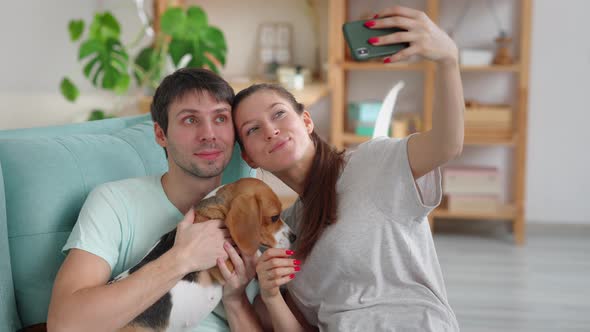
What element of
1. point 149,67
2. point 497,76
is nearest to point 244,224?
point 149,67

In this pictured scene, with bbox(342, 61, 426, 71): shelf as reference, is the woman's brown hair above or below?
below

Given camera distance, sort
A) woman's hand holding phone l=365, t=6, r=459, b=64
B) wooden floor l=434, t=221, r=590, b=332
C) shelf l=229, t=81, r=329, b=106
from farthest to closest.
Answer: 1. shelf l=229, t=81, r=329, b=106
2. wooden floor l=434, t=221, r=590, b=332
3. woman's hand holding phone l=365, t=6, r=459, b=64

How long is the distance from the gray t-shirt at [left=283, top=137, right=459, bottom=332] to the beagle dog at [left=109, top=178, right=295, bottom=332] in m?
0.14

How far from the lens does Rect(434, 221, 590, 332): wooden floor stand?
3318mm

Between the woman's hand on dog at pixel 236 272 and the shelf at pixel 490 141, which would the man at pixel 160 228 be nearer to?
the woman's hand on dog at pixel 236 272

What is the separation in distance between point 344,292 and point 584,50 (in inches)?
143

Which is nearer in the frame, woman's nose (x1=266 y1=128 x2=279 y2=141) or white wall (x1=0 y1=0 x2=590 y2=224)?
woman's nose (x1=266 y1=128 x2=279 y2=141)

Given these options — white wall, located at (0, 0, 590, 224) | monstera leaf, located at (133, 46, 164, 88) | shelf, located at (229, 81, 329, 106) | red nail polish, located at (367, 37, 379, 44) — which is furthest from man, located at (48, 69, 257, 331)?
white wall, located at (0, 0, 590, 224)

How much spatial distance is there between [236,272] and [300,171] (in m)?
0.30

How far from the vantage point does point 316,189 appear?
Result: 1684 millimetres

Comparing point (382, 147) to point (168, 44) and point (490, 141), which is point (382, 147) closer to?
point (168, 44)

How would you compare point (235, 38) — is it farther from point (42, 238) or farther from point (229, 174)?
point (42, 238)

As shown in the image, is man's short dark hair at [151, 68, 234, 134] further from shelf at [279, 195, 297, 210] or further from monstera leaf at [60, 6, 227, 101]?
shelf at [279, 195, 297, 210]

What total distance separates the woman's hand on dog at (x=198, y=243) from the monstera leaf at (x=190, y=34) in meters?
2.58
